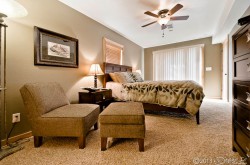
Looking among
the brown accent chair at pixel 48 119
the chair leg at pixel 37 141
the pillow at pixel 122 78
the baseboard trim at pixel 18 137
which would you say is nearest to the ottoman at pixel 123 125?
the brown accent chair at pixel 48 119

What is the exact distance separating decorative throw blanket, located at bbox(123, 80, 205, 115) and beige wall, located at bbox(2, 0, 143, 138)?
1.14 m

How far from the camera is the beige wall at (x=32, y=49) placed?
1.77 metres

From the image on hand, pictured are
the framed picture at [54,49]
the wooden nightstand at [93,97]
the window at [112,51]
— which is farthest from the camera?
the window at [112,51]

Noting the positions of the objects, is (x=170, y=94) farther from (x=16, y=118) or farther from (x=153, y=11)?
(x=16, y=118)

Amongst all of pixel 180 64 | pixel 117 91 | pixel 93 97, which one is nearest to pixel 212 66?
pixel 180 64

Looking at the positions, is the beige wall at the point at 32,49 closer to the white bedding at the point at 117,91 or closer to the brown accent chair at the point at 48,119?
the brown accent chair at the point at 48,119

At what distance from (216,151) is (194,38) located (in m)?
5.19

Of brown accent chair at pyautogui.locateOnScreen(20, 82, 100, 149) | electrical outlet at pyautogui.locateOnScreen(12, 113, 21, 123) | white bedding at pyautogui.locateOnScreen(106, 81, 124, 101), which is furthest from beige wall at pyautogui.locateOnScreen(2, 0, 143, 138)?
white bedding at pyautogui.locateOnScreen(106, 81, 124, 101)

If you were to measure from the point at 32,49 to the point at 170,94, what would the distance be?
8.45 ft

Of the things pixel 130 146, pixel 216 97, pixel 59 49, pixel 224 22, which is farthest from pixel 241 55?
pixel 216 97

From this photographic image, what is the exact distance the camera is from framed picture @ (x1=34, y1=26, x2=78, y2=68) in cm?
208

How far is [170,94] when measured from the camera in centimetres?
261

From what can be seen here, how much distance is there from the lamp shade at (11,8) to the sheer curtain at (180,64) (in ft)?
19.0

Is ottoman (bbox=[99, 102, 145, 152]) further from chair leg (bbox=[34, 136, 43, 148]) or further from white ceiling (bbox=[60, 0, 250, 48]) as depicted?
white ceiling (bbox=[60, 0, 250, 48])
